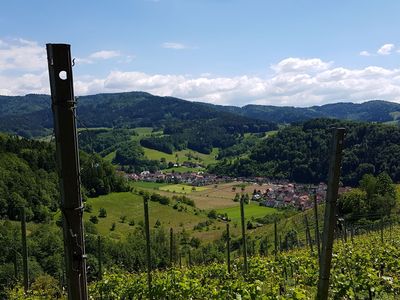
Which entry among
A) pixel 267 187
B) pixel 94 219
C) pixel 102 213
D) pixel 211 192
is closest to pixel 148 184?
pixel 211 192

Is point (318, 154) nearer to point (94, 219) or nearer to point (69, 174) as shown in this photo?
point (94, 219)

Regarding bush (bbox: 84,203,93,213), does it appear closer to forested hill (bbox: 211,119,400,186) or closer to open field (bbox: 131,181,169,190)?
open field (bbox: 131,181,169,190)

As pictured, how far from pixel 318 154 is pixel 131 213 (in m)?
71.2

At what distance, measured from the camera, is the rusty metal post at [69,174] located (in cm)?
419

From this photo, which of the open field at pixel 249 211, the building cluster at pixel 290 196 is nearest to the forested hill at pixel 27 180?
the open field at pixel 249 211

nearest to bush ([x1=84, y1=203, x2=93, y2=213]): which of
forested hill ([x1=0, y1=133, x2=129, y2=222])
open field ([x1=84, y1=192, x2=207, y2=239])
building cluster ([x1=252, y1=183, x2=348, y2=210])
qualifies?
open field ([x1=84, y1=192, x2=207, y2=239])

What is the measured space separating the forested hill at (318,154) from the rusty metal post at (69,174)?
11315 centimetres

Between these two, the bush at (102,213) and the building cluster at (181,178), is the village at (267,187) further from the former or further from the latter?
the bush at (102,213)

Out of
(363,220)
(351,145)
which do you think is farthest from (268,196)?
(363,220)

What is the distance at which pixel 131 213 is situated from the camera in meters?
97.9

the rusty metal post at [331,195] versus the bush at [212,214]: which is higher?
the rusty metal post at [331,195]

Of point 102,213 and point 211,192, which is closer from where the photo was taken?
point 102,213

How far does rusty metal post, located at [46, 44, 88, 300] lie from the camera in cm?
419

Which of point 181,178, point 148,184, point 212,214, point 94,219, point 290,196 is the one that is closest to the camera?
point 94,219
